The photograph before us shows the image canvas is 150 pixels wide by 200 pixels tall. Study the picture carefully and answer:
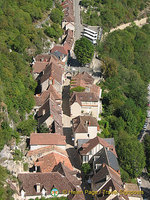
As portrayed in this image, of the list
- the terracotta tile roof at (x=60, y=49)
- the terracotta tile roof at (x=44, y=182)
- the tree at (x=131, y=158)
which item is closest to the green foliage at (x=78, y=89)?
the tree at (x=131, y=158)

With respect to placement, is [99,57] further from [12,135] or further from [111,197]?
[111,197]

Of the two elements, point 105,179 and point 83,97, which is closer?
point 105,179

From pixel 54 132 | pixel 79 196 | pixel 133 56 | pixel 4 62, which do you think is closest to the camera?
pixel 79 196

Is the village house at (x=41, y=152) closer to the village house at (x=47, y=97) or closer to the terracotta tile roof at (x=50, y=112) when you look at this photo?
the terracotta tile roof at (x=50, y=112)

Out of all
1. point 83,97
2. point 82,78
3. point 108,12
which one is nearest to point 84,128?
point 83,97

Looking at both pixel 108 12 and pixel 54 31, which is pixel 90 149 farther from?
pixel 108 12

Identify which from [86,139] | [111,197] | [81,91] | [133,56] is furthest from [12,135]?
[133,56]
